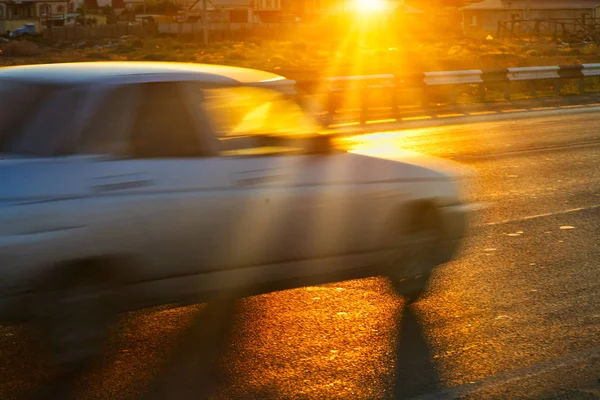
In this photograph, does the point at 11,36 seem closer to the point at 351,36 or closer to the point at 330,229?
the point at 351,36

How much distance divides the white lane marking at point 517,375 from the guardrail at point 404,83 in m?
14.2

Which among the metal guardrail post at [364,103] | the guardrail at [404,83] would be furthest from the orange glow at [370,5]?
the metal guardrail post at [364,103]

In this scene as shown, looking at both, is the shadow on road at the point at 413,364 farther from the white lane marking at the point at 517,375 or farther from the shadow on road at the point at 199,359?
the shadow on road at the point at 199,359

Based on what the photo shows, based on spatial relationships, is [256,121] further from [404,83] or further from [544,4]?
[544,4]

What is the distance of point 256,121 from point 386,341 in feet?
5.14

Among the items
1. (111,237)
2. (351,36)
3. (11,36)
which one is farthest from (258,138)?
(351,36)

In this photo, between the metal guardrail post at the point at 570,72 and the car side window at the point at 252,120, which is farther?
the metal guardrail post at the point at 570,72

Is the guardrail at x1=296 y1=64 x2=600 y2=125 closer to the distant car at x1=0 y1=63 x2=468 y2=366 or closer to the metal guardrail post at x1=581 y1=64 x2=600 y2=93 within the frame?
the metal guardrail post at x1=581 y1=64 x2=600 y2=93

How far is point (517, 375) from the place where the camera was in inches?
222

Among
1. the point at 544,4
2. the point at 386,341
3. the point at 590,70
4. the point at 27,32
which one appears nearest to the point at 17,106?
the point at 386,341

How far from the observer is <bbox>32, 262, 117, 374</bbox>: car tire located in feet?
17.6

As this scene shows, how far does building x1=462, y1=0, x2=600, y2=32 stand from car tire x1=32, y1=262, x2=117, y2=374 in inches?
3432

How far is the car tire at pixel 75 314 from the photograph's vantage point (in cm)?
535

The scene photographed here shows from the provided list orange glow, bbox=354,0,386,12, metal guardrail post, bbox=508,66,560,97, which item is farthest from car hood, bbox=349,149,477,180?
orange glow, bbox=354,0,386,12
